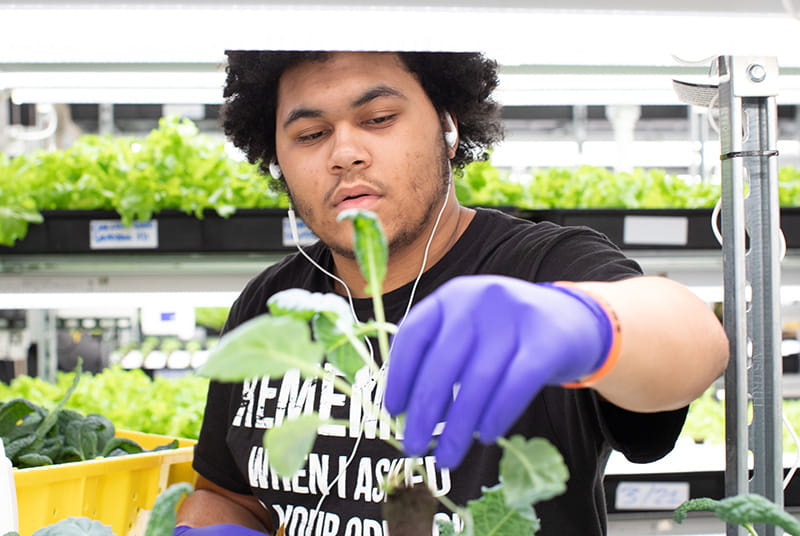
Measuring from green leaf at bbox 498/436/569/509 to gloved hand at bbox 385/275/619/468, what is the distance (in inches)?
0.8

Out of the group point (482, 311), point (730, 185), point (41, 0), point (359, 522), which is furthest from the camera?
point (359, 522)

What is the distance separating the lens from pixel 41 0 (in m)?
0.67

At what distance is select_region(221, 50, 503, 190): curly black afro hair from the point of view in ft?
3.92

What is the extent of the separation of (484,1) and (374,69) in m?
0.42

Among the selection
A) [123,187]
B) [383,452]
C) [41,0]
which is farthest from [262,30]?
[123,187]

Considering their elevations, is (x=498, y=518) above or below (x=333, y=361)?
below

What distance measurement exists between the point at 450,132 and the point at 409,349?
724mm

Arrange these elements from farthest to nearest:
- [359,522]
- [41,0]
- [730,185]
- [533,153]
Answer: [533,153] < [359,522] < [730,185] < [41,0]

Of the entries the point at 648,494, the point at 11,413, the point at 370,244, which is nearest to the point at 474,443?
the point at 370,244

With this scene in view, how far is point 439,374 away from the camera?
535mm

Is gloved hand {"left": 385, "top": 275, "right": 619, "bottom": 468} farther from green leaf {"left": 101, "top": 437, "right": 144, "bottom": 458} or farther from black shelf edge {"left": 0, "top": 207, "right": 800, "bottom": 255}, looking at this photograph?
black shelf edge {"left": 0, "top": 207, "right": 800, "bottom": 255}

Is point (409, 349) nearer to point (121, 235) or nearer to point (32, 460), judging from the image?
point (32, 460)

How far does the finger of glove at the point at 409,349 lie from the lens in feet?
1.81

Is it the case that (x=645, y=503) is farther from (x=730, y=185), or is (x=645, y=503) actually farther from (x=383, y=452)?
(x=730, y=185)
